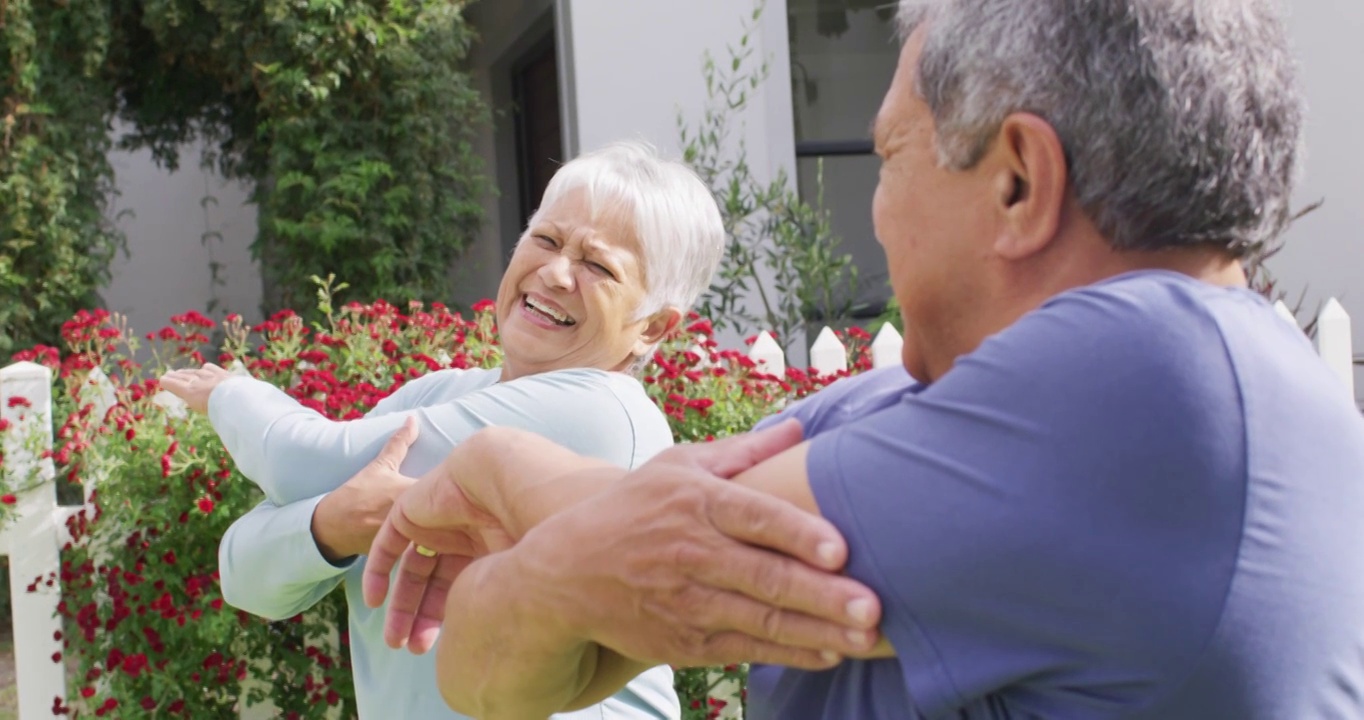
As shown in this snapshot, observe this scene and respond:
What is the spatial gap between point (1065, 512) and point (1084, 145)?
0.30 meters

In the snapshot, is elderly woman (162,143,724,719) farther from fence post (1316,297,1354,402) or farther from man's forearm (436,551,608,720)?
fence post (1316,297,1354,402)

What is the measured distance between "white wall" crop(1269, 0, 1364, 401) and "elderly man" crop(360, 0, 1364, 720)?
19.7 feet

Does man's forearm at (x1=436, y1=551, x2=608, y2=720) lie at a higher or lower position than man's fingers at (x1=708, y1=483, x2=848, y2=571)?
lower

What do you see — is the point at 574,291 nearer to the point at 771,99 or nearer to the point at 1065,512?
the point at 1065,512

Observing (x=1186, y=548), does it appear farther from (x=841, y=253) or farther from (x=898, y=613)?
(x=841, y=253)

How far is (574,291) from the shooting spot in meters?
2.20

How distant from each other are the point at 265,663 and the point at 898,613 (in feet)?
10.3

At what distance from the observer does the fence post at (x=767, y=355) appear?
4117 mm

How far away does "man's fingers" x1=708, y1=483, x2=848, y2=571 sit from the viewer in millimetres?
960

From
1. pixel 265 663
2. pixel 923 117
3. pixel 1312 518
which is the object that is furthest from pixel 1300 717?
pixel 265 663

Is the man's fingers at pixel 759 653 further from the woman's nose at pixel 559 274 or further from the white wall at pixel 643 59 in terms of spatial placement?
the white wall at pixel 643 59

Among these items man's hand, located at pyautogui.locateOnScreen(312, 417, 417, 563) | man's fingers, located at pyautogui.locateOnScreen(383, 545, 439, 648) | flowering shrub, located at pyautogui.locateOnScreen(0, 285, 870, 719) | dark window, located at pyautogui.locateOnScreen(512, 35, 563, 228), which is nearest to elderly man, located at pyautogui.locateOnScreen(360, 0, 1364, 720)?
man's fingers, located at pyautogui.locateOnScreen(383, 545, 439, 648)

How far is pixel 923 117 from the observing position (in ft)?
3.82

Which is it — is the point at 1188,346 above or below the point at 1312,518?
above
